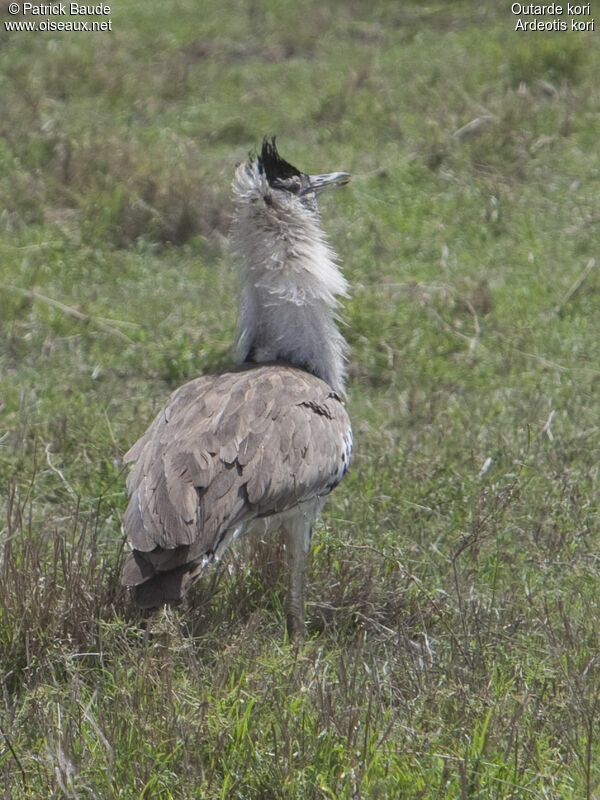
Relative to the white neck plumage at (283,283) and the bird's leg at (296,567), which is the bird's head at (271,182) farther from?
the bird's leg at (296,567)

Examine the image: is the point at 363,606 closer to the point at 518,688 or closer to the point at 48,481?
the point at 518,688

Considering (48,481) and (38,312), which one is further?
(38,312)

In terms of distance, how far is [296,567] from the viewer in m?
3.61

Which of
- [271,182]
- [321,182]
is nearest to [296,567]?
[271,182]

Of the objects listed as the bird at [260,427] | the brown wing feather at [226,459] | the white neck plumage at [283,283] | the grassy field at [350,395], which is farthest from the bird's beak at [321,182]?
the grassy field at [350,395]

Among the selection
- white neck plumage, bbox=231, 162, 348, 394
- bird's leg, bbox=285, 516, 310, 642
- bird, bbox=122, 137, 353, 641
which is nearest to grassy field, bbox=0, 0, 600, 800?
bird's leg, bbox=285, 516, 310, 642

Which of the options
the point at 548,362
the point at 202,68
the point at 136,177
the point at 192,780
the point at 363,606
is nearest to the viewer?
the point at 192,780

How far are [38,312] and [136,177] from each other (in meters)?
1.28

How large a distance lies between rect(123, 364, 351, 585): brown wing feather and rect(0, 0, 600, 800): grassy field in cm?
21

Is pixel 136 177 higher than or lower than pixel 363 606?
higher

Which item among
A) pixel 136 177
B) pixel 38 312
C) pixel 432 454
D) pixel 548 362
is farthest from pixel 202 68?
pixel 432 454

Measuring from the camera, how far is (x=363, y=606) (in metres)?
3.61

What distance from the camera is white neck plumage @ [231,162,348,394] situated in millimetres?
3928

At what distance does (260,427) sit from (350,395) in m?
1.90
